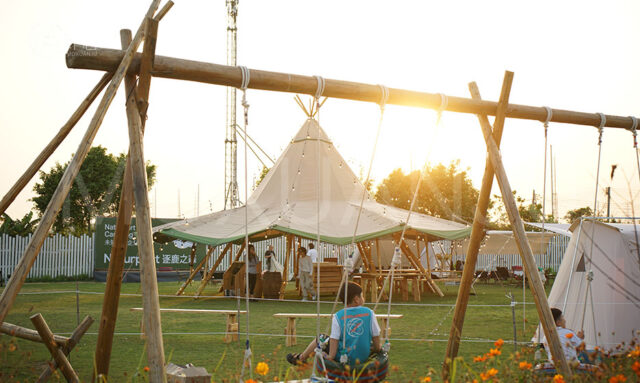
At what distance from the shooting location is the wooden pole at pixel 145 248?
12.6 ft

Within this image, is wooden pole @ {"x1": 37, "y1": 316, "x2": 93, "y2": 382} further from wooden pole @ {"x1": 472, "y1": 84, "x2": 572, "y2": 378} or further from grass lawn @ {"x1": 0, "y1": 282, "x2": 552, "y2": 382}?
wooden pole @ {"x1": 472, "y1": 84, "x2": 572, "y2": 378}

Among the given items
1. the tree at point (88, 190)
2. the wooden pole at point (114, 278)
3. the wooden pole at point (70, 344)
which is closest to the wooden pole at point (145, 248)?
the wooden pole at point (114, 278)

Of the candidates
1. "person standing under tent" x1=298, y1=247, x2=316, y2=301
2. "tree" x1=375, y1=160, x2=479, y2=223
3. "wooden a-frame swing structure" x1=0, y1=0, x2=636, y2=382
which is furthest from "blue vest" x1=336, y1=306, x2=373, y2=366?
"tree" x1=375, y1=160, x2=479, y2=223

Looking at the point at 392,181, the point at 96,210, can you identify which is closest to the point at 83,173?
the point at 96,210

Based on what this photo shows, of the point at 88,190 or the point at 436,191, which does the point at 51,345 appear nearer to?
the point at 88,190

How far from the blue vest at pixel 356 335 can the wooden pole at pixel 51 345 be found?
2.04 metres

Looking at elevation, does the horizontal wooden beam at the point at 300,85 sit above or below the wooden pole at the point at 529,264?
above

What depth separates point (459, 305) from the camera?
19.2ft

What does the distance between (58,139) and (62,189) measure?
689 mm

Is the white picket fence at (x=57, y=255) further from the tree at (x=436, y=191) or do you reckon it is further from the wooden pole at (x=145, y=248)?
the wooden pole at (x=145, y=248)

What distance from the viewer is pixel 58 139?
435cm

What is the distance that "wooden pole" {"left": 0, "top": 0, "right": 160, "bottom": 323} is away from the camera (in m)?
3.59

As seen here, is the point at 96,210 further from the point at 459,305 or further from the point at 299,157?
the point at 459,305

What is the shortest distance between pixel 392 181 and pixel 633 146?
39896 millimetres
